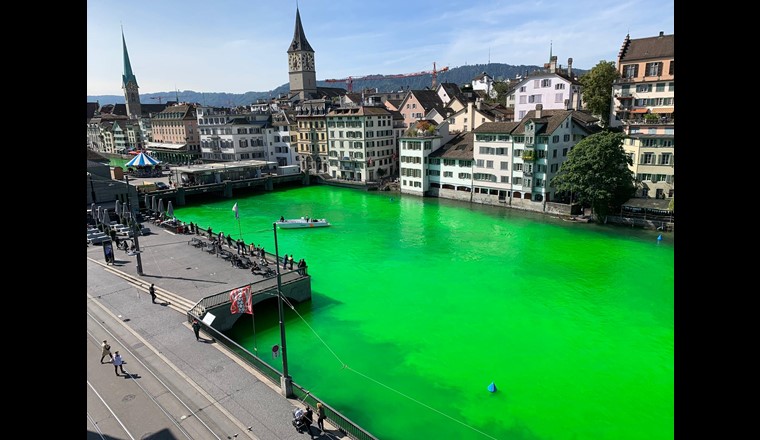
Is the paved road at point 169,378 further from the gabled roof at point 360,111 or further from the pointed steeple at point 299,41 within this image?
the pointed steeple at point 299,41

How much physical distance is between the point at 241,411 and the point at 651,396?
733 inches

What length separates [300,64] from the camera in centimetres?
15212

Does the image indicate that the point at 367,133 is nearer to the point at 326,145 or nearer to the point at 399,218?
the point at 326,145

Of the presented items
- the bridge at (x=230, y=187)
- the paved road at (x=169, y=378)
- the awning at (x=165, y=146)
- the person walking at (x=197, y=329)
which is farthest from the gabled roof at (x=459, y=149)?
the awning at (x=165, y=146)

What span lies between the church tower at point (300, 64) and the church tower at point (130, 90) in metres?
60.7

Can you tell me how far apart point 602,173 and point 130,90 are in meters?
168

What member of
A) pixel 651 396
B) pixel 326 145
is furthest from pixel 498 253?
pixel 326 145

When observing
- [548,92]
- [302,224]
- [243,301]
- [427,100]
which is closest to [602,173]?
[548,92]

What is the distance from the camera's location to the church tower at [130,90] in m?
167

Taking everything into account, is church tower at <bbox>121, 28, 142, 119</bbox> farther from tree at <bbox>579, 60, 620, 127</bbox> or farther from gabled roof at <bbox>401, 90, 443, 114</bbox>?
tree at <bbox>579, 60, 620, 127</bbox>

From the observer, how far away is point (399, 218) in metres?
58.8

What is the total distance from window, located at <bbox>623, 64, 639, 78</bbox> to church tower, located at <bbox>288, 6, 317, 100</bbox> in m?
104

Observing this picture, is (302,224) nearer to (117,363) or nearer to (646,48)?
(117,363)

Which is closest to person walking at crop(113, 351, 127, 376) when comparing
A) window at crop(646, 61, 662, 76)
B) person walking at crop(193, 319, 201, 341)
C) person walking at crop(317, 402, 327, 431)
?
person walking at crop(193, 319, 201, 341)
